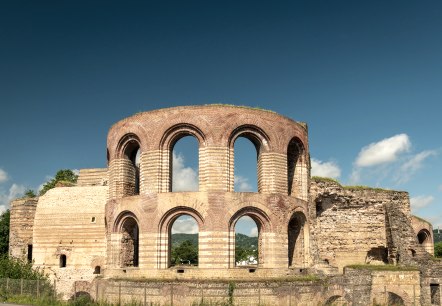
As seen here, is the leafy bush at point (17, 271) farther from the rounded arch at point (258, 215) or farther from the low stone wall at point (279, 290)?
the rounded arch at point (258, 215)

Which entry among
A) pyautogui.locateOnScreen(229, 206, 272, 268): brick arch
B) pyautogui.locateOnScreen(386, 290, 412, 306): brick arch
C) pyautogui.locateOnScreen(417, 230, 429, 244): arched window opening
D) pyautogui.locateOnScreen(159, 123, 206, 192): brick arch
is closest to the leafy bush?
pyautogui.locateOnScreen(159, 123, 206, 192): brick arch

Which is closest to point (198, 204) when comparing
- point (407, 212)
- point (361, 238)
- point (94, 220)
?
point (94, 220)

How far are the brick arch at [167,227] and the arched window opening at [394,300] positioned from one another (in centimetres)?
983


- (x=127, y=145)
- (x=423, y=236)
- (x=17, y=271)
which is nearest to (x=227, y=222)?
(x=127, y=145)

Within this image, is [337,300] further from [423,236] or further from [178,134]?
[423,236]

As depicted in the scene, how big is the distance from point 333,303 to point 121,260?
1070cm

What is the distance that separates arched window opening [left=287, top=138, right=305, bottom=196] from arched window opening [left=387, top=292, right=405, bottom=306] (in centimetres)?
672

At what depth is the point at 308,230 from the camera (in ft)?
84.7

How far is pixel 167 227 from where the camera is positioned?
23.5m

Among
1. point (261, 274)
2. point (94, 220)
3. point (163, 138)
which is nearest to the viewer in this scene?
point (261, 274)

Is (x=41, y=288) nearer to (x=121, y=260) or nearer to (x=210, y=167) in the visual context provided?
(x=121, y=260)

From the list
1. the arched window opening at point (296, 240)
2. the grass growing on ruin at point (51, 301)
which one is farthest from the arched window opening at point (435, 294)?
the grass growing on ruin at point (51, 301)

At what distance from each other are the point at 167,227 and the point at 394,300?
1152 cm

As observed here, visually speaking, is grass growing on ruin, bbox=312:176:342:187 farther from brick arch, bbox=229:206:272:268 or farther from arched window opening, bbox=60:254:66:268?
arched window opening, bbox=60:254:66:268
